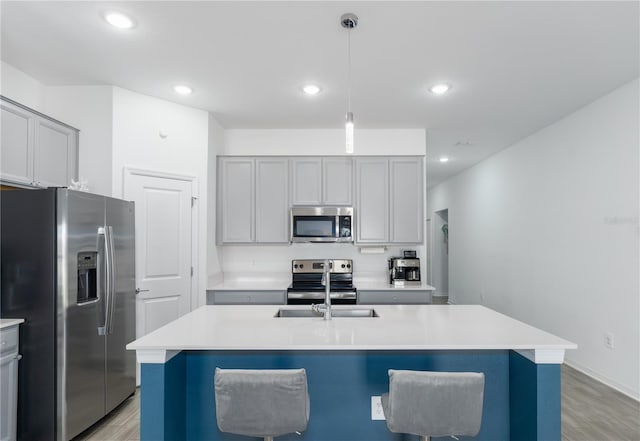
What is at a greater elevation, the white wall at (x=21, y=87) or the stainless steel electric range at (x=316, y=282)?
the white wall at (x=21, y=87)

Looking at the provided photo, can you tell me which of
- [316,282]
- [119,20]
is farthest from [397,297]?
[119,20]

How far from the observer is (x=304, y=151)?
4.49 meters

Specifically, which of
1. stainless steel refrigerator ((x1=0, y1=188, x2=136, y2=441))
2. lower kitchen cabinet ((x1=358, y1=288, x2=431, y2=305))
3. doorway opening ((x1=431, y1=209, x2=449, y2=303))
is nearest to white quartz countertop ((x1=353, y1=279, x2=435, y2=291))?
lower kitchen cabinet ((x1=358, y1=288, x2=431, y2=305))

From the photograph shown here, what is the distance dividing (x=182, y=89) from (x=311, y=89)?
1.18 metres

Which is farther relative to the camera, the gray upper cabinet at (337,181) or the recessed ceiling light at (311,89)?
the gray upper cabinet at (337,181)

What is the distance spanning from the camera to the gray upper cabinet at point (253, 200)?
13.9 ft

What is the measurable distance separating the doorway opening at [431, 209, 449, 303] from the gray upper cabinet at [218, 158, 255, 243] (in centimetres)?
563

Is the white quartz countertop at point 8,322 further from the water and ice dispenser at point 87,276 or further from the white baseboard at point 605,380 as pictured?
the white baseboard at point 605,380

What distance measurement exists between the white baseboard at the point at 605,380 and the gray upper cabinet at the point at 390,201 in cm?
202

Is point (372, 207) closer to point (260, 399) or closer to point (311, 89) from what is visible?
point (311, 89)

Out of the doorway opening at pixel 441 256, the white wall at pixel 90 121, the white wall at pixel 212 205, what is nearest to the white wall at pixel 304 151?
the white wall at pixel 212 205

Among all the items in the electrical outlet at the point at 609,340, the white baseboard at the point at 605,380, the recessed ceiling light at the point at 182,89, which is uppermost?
the recessed ceiling light at the point at 182,89

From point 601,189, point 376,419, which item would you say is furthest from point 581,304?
point 376,419

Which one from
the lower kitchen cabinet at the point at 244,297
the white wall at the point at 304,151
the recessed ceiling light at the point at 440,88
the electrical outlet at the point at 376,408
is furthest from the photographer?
the white wall at the point at 304,151
